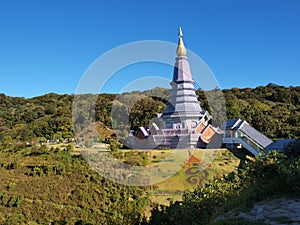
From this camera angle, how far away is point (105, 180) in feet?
48.8

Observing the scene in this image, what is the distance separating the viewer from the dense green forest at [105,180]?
22.4 feet

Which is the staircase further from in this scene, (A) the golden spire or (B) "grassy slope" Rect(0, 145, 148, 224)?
(B) "grassy slope" Rect(0, 145, 148, 224)

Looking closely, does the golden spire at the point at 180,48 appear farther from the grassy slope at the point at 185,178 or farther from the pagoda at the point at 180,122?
the grassy slope at the point at 185,178

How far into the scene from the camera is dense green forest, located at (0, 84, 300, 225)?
683cm

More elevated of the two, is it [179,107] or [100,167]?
[179,107]

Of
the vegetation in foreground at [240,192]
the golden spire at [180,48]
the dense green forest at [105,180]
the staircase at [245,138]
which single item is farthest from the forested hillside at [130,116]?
the vegetation in foreground at [240,192]

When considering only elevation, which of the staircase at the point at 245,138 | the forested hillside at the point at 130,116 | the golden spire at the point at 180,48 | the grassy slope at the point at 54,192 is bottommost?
the grassy slope at the point at 54,192

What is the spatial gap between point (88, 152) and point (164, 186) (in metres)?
5.46

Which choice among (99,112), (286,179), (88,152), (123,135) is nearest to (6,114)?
(99,112)

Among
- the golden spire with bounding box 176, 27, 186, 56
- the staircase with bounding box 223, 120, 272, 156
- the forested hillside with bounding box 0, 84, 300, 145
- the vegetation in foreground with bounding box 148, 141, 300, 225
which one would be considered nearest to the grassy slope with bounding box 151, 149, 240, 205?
the staircase with bounding box 223, 120, 272, 156

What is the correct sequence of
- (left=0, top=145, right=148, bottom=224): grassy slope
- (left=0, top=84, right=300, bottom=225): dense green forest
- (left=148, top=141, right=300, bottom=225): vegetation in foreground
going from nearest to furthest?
(left=148, top=141, right=300, bottom=225): vegetation in foreground < (left=0, top=84, right=300, bottom=225): dense green forest < (left=0, top=145, right=148, bottom=224): grassy slope

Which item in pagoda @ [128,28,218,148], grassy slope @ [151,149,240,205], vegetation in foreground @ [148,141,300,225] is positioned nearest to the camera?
vegetation in foreground @ [148,141,300,225]

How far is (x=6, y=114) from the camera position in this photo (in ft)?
122

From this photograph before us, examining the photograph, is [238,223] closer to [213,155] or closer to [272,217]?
[272,217]
